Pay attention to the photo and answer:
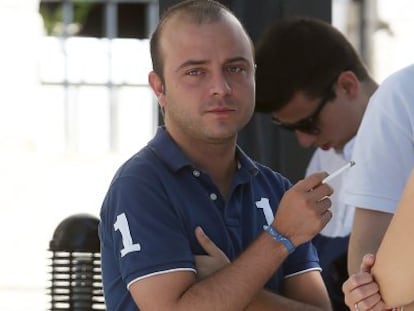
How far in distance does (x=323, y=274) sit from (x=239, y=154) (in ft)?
2.97

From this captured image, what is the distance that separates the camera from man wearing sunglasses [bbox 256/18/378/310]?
4.00 meters

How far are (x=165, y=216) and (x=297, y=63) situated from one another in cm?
135

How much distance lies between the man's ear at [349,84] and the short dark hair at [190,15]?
105 cm

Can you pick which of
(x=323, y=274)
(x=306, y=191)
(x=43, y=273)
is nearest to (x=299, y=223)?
(x=306, y=191)

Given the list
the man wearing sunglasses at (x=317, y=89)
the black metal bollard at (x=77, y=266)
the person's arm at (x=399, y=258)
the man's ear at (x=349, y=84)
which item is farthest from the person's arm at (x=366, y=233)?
the black metal bollard at (x=77, y=266)

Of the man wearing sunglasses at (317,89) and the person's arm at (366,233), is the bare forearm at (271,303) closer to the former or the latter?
the person's arm at (366,233)

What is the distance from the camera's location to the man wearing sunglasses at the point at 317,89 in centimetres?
400

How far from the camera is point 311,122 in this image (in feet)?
13.2

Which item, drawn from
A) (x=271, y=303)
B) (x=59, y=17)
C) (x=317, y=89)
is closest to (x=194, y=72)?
(x=271, y=303)

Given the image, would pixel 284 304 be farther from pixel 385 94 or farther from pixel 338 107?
pixel 338 107

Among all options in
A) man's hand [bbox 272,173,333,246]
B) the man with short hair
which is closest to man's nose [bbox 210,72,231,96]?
the man with short hair

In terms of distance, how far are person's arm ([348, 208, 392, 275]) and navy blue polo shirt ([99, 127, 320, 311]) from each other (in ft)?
0.66

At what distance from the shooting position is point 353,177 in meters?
3.10

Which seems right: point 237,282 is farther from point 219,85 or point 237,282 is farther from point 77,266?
point 77,266
